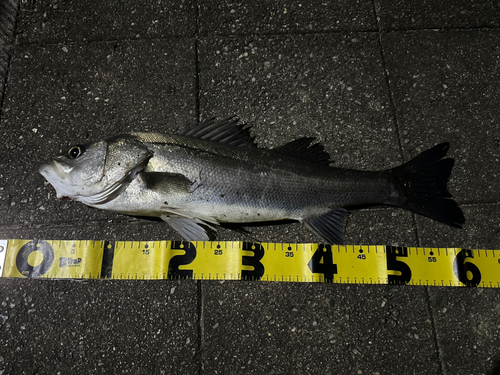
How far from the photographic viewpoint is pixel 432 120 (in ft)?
10.3

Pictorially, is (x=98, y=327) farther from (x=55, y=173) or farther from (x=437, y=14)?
(x=437, y=14)

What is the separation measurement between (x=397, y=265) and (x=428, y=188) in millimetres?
724

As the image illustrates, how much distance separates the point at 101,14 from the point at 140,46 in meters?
0.62

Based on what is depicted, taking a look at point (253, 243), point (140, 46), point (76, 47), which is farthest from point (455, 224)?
point (76, 47)

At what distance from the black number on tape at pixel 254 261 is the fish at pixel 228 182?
0.22 metres

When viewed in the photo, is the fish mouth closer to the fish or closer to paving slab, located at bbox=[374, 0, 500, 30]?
the fish

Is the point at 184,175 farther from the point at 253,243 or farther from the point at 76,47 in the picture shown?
the point at 76,47

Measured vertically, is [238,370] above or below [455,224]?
below

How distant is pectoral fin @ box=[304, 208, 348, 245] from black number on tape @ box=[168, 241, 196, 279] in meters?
1.04

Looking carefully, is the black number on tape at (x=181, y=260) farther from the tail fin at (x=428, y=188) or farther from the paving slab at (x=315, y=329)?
the tail fin at (x=428, y=188)

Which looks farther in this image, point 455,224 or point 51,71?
point 51,71

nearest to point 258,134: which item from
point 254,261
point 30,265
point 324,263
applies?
point 254,261

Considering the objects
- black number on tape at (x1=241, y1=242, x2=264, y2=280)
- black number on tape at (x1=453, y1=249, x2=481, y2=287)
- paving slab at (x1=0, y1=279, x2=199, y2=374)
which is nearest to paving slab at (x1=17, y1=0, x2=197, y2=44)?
black number on tape at (x1=241, y1=242, x2=264, y2=280)

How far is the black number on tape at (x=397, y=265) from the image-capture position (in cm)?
267
